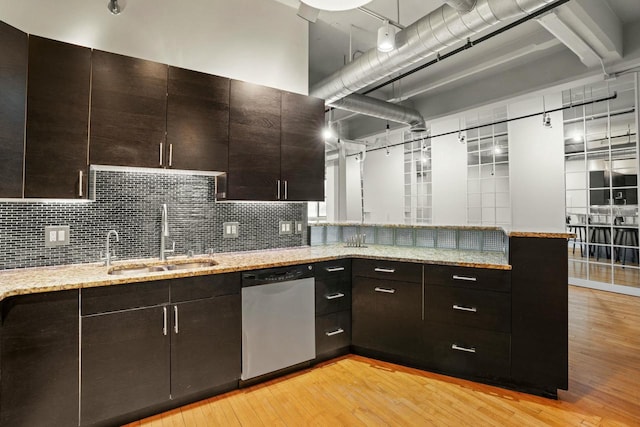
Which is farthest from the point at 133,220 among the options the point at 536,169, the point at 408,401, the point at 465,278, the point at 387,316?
the point at 536,169

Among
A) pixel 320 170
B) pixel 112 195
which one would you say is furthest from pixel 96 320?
pixel 320 170

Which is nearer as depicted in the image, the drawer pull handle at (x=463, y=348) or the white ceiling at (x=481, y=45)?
the drawer pull handle at (x=463, y=348)

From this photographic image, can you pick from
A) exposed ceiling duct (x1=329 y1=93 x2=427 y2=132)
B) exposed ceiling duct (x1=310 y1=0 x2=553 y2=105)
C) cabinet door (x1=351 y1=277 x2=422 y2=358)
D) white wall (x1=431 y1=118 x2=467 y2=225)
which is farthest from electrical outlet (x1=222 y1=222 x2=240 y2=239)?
white wall (x1=431 y1=118 x2=467 y2=225)

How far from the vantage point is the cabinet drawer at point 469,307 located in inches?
94.7

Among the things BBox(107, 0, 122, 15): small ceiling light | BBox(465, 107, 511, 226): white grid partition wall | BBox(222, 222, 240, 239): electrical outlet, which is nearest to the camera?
BBox(107, 0, 122, 15): small ceiling light

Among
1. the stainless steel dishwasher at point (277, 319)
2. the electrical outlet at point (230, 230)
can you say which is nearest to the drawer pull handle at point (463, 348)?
the stainless steel dishwasher at point (277, 319)

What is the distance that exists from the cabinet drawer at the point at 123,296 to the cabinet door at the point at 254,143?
0.95 meters

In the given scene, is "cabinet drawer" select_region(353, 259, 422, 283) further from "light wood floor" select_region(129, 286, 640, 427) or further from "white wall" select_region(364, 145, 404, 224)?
"white wall" select_region(364, 145, 404, 224)

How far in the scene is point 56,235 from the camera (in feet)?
7.46

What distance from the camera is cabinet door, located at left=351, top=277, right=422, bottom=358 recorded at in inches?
107

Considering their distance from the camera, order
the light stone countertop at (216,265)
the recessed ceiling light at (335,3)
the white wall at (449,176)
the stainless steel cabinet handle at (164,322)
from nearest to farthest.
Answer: the recessed ceiling light at (335,3) < the light stone countertop at (216,265) < the stainless steel cabinet handle at (164,322) < the white wall at (449,176)

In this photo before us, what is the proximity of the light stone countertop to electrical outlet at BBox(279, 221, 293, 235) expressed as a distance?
20 centimetres

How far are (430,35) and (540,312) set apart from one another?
7.95 ft

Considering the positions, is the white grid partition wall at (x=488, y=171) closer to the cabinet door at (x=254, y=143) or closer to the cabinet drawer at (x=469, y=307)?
the cabinet drawer at (x=469, y=307)
